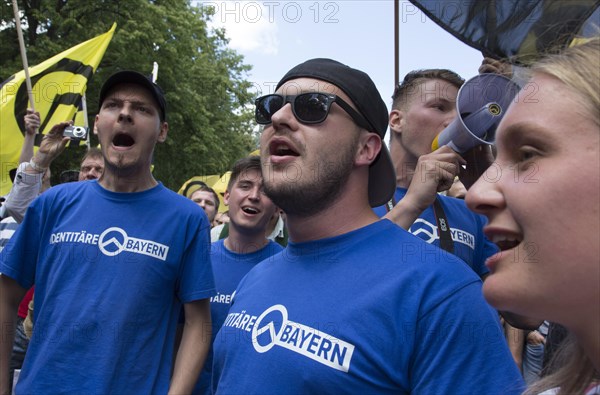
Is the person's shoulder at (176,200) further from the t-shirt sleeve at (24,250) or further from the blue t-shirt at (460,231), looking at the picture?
the blue t-shirt at (460,231)

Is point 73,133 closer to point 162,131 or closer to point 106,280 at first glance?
point 162,131

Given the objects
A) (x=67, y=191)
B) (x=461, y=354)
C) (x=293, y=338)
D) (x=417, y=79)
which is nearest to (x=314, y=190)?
(x=293, y=338)

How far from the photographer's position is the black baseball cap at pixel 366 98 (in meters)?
2.30

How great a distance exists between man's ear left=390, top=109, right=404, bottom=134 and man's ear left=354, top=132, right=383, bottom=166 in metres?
0.99

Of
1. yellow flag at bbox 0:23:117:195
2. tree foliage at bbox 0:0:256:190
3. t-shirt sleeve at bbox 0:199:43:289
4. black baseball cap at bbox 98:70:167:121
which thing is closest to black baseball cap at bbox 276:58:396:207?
black baseball cap at bbox 98:70:167:121

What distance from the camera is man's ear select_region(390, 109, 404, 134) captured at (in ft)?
10.9

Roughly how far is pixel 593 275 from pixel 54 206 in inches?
106

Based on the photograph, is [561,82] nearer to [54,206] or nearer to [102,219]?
[102,219]

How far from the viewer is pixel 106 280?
2.96 metres

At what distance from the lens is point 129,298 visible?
2943mm

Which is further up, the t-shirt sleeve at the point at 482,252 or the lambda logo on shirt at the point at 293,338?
the t-shirt sleeve at the point at 482,252

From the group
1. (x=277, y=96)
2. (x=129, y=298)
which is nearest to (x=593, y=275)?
(x=277, y=96)

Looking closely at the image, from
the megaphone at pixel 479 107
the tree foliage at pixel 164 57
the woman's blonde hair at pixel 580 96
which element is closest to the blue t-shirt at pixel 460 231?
the megaphone at pixel 479 107

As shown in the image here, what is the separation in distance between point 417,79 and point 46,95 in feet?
16.9
